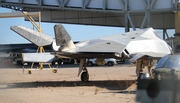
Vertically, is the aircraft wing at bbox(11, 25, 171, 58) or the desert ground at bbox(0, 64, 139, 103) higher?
the aircraft wing at bbox(11, 25, 171, 58)

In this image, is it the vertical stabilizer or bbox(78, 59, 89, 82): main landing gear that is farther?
bbox(78, 59, 89, 82): main landing gear

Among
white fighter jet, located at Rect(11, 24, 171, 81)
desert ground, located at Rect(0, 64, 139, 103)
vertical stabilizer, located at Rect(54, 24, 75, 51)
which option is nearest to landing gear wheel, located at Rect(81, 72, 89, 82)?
desert ground, located at Rect(0, 64, 139, 103)

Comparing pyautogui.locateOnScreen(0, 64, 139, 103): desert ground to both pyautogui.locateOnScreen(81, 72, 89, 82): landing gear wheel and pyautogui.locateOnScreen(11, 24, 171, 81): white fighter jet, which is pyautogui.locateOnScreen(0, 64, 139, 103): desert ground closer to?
pyautogui.locateOnScreen(81, 72, 89, 82): landing gear wheel

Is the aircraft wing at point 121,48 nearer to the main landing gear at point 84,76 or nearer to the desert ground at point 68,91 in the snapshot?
the desert ground at point 68,91

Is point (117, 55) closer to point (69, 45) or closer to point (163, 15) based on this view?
point (69, 45)

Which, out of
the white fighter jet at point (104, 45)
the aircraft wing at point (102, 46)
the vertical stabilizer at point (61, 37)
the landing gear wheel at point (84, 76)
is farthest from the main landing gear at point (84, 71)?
the vertical stabilizer at point (61, 37)

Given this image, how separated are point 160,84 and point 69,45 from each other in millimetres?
15792

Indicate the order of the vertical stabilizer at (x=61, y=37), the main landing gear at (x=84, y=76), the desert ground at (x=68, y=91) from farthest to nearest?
the main landing gear at (x=84, y=76) < the vertical stabilizer at (x=61, y=37) < the desert ground at (x=68, y=91)

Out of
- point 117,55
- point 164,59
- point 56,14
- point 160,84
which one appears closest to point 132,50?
point 117,55

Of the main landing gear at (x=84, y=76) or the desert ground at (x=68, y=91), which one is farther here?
the main landing gear at (x=84, y=76)

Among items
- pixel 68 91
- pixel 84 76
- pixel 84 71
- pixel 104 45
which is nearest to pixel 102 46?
pixel 104 45

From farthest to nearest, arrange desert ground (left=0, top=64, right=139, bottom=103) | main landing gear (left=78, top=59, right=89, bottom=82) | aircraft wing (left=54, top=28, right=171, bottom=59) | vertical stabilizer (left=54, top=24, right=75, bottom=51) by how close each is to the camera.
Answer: main landing gear (left=78, top=59, right=89, bottom=82)
vertical stabilizer (left=54, top=24, right=75, bottom=51)
aircraft wing (left=54, top=28, right=171, bottom=59)
desert ground (left=0, top=64, right=139, bottom=103)

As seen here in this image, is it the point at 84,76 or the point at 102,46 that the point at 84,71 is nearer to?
the point at 84,76

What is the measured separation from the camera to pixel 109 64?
193ft
